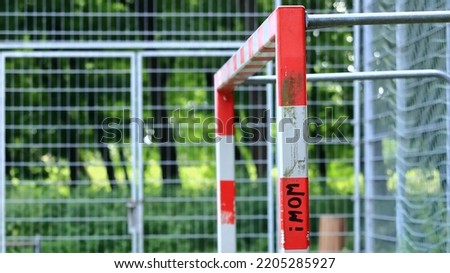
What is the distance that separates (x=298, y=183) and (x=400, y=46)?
3102 millimetres

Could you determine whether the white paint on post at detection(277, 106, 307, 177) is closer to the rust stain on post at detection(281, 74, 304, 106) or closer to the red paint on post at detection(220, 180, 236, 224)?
the rust stain on post at detection(281, 74, 304, 106)

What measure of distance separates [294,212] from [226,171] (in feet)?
6.09

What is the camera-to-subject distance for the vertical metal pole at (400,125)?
6.10m

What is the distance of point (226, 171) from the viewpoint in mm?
5020

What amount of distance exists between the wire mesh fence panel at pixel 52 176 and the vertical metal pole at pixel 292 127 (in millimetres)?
4052

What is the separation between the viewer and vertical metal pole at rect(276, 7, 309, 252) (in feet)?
10.1

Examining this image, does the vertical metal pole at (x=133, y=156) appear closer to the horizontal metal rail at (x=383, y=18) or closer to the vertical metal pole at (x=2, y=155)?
the vertical metal pole at (x=2, y=155)

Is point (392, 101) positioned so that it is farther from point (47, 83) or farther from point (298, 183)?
point (298, 183)

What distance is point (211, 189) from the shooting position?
24.9 feet

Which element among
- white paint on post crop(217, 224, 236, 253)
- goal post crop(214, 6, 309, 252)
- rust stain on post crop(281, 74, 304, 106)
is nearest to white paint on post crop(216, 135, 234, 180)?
white paint on post crop(217, 224, 236, 253)

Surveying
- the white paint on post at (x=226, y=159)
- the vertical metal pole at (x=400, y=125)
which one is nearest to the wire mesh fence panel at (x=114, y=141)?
the vertical metal pole at (x=400, y=125)

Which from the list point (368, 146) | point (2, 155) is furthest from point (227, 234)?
point (2, 155)

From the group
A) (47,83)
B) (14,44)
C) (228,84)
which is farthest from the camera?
(47,83)
